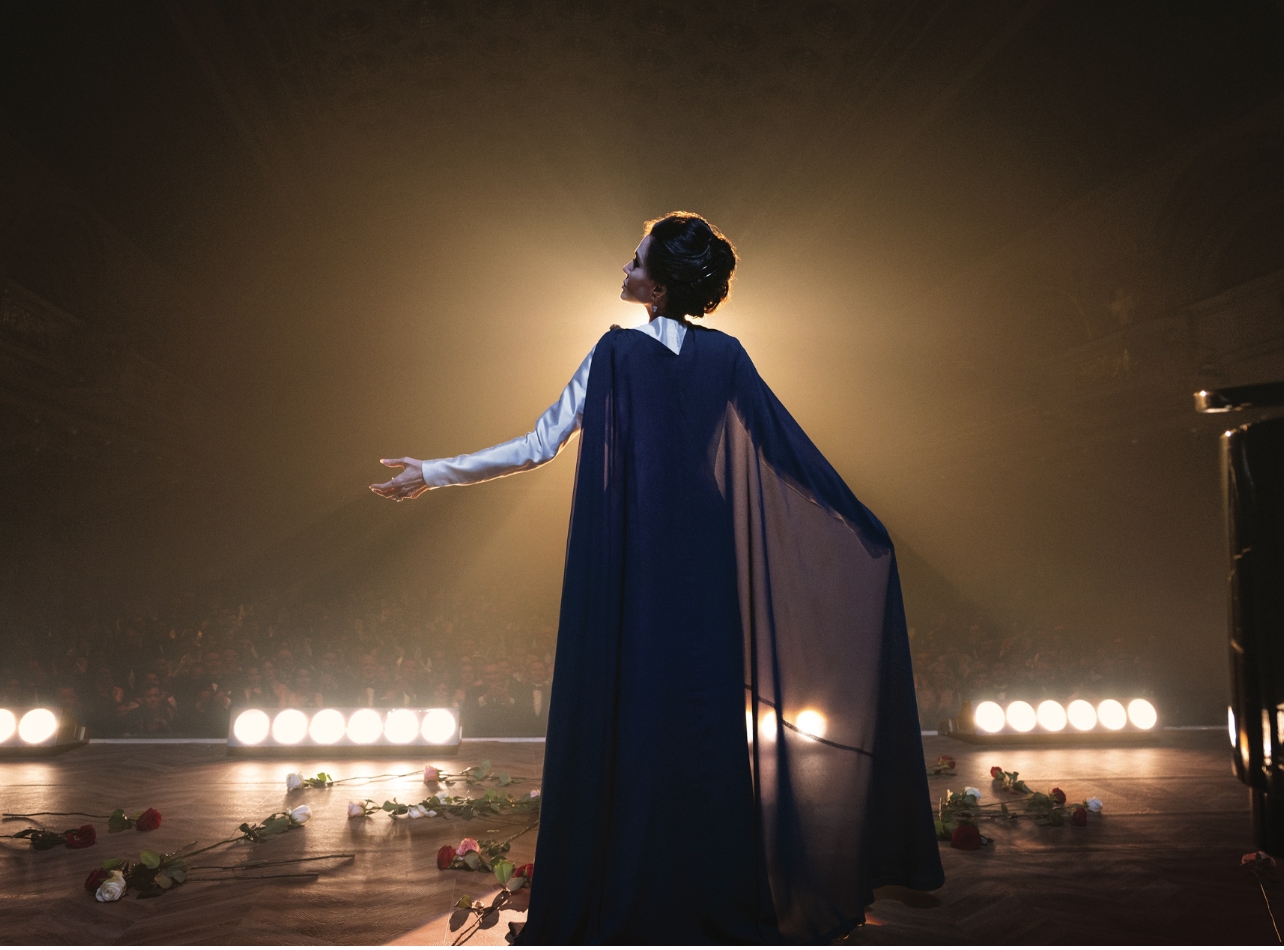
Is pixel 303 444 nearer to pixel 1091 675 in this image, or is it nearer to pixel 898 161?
pixel 898 161

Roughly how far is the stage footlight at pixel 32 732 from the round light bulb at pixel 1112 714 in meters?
5.79

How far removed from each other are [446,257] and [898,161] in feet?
13.6

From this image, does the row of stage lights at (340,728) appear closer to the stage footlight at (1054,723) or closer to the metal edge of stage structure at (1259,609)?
the stage footlight at (1054,723)

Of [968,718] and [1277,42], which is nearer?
[968,718]

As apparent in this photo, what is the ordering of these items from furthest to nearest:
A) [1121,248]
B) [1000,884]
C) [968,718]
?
[1121,248] → [968,718] → [1000,884]

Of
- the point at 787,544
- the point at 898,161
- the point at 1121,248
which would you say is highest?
the point at 898,161

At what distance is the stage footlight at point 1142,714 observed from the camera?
14.5 feet

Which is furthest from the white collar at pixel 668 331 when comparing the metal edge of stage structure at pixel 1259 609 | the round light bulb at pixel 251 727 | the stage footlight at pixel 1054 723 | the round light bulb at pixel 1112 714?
the round light bulb at pixel 1112 714

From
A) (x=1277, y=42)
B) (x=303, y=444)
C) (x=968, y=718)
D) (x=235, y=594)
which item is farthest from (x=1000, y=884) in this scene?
(x=303, y=444)

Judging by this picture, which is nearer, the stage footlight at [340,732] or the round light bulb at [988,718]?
the stage footlight at [340,732]

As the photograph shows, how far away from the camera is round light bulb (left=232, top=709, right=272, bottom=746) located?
13.2 ft

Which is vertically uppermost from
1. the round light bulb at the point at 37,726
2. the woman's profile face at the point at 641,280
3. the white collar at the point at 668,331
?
the woman's profile face at the point at 641,280

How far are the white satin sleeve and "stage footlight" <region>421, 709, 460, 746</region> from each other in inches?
104

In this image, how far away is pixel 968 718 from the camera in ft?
14.4
